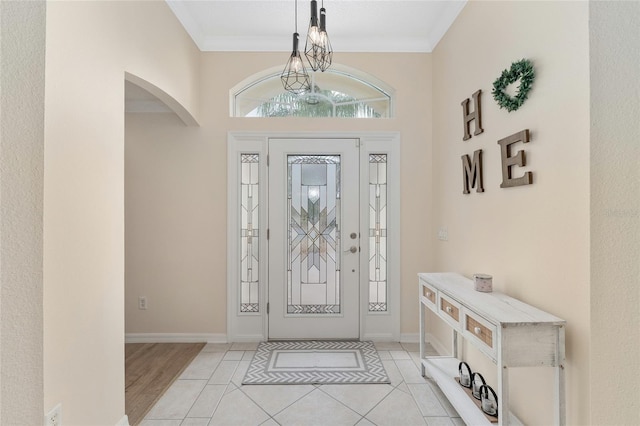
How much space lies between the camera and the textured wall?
0.67m

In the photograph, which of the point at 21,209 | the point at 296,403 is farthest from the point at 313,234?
the point at 21,209

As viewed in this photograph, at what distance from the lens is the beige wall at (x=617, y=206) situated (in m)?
1.11

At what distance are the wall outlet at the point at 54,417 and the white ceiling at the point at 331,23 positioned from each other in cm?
274

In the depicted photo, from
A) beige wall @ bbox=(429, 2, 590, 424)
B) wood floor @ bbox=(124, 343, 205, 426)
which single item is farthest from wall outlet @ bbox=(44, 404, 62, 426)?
beige wall @ bbox=(429, 2, 590, 424)

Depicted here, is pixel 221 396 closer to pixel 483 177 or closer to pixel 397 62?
pixel 483 177

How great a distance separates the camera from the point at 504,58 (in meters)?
2.13

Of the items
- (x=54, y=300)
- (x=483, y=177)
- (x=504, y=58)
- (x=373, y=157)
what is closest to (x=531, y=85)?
(x=504, y=58)

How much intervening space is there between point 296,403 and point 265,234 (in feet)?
5.34

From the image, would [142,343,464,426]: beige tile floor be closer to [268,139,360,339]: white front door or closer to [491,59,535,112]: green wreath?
[268,139,360,339]: white front door

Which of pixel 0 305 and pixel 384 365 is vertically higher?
pixel 0 305

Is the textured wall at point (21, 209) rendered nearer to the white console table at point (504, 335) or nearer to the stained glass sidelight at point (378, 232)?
the white console table at point (504, 335)

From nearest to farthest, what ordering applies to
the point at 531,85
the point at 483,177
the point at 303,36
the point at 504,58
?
1. the point at 531,85
2. the point at 504,58
3. the point at 483,177
4. the point at 303,36

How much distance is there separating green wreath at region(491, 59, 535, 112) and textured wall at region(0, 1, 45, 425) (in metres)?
2.06

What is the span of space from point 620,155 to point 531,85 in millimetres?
876
